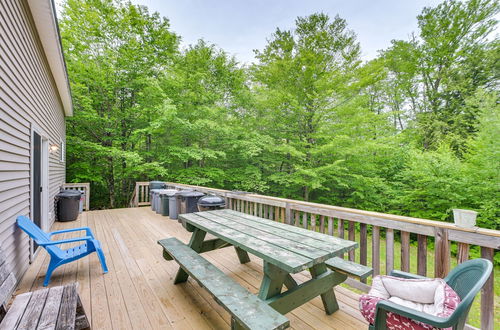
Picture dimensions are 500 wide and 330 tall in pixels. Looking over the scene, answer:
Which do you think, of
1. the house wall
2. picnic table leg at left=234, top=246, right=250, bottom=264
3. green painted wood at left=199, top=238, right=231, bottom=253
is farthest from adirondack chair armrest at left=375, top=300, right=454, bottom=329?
the house wall

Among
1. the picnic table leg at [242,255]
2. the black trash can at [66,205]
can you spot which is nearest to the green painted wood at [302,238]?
the picnic table leg at [242,255]

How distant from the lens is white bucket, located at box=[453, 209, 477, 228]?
5.27 ft

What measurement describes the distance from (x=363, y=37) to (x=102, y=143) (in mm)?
10667

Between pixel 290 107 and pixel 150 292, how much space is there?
7242mm

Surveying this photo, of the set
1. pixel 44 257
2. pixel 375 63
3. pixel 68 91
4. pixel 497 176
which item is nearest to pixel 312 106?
pixel 375 63

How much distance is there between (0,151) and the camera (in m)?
2.06

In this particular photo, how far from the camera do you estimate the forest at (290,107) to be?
7.30m

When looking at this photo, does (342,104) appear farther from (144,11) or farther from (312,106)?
(144,11)

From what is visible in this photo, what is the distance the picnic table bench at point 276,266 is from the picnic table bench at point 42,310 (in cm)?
76

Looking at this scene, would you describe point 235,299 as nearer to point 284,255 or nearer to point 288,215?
point 284,255

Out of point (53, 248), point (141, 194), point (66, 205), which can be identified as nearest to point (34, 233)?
point (53, 248)

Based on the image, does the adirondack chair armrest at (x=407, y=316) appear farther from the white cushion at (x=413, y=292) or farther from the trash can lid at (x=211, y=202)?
the trash can lid at (x=211, y=202)

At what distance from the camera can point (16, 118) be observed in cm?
253

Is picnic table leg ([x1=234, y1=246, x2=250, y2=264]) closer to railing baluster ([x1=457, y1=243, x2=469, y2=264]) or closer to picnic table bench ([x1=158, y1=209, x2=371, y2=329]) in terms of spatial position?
picnic table bench ([x1=158, y1=209, x2=371, y2=329])
